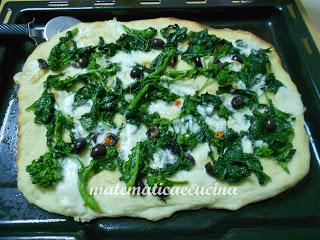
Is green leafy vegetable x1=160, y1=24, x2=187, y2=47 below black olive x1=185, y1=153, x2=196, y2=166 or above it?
above

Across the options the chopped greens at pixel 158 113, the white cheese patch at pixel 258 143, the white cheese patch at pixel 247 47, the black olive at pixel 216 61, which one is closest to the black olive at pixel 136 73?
the chopped greens at pixel 158 113

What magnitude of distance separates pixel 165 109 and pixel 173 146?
39 cm

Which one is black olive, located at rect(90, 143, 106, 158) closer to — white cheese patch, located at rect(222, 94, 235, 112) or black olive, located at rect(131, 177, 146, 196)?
black olive, located at rect(131, 177, 146, 196)

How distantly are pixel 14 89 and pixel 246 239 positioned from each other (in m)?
2.35

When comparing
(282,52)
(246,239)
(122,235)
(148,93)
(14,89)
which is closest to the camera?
(246,239)

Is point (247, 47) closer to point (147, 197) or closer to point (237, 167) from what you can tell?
point (237, 167)

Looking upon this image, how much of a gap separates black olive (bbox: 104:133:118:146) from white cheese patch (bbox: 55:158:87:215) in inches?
10.8

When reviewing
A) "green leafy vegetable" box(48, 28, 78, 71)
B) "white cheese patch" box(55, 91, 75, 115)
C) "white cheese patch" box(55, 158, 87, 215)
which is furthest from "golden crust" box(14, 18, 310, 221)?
"green leafy vegetable" box(48, 28, 78, 71)

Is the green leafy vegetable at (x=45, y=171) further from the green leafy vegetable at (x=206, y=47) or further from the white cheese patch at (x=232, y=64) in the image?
the white cheese patch at (x=232, y=64)

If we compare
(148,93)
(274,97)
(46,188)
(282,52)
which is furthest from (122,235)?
(282,52)

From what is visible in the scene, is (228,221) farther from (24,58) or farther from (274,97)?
(24,58)

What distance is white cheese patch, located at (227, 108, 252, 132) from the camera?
9.66 ft

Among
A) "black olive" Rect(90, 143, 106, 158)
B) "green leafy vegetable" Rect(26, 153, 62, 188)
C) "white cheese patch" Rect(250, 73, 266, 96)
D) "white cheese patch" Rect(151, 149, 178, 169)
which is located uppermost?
"white cheese patch" Rect(250, 73, 266, 96)

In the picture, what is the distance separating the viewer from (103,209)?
2631 mm
